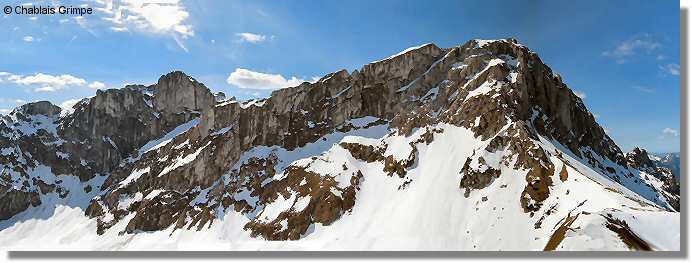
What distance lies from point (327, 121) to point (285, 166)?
1343cm

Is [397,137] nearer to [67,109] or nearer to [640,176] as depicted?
[640,176]

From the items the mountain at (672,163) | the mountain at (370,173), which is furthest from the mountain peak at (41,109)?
the mountain at (672,163)

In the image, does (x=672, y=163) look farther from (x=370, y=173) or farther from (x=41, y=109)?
(x=41, y=109)

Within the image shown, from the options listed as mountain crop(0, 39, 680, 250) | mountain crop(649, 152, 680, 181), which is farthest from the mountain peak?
mountain crop(649, 152, 680, 181)

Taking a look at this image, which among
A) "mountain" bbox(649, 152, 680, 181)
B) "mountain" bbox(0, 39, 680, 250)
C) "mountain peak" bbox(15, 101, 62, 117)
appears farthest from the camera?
"mountain peak" bbox(15, 101, 62, 117)

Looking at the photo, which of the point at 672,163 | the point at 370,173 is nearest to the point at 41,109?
the point at 370,173

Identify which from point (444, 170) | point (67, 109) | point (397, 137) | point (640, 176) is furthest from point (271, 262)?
point (67, 109)

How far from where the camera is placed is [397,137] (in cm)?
8994

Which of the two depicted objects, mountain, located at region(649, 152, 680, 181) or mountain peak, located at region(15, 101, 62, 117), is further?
mountain peak, located at region(15, 101, 62, 117)

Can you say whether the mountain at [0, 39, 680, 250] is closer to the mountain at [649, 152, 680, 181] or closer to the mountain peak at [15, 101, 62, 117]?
the mountain at [649, 152, 680, 181]

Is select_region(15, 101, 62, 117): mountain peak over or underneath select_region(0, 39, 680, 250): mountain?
over

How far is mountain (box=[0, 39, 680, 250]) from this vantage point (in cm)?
5797

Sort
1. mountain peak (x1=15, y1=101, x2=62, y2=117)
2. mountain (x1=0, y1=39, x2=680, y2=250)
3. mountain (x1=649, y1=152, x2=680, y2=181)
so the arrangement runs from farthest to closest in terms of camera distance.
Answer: mountain peak (x1=15, y1=101, x2=62, y2=117), mountain (x1=0, y1=39, x2=680, y2=250), mountain (x1=649, y1=152, x2=680, y2=181)

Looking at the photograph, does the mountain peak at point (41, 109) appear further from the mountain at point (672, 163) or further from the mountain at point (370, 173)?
the mountain at point (672, 163)
